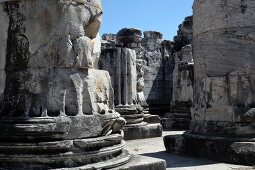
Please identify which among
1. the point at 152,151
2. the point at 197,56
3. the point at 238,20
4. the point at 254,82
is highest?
the point at 238,20

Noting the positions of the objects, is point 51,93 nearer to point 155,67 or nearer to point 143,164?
point 143,164

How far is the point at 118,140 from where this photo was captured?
4.20m

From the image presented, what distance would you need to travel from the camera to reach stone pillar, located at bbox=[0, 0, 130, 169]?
3635mm

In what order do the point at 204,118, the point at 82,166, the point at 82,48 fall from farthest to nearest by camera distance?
the point at 204,118, the point at 82,48, the point at 82,166

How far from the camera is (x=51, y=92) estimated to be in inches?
150

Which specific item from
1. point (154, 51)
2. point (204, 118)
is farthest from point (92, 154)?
point (154, 51)

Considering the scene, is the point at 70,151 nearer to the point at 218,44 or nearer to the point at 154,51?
the point at 218,44

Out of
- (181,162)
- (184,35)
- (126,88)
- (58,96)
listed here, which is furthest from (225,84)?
(184,35)

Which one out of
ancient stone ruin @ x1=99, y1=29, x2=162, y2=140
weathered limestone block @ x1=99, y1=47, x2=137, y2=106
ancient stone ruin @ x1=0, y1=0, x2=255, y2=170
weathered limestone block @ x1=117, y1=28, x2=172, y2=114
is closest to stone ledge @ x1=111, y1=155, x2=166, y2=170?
ancient stone ruin @ x1=0, y1=0, x2=255, y2=170

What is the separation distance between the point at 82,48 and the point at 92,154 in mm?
1134

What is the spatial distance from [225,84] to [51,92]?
3.52 meters

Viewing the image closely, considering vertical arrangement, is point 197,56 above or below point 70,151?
above

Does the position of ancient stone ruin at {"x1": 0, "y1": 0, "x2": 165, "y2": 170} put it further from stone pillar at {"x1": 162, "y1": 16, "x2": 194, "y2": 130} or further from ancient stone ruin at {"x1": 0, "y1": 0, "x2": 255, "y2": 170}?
stone pillar at {"x1": 162, "y1": 16, "x2": 194, "y2": 130}

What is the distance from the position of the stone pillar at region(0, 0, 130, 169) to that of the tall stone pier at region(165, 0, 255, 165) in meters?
2.50
